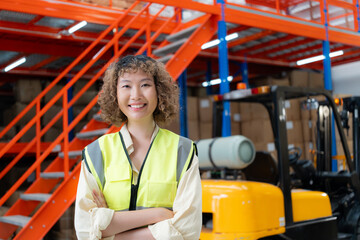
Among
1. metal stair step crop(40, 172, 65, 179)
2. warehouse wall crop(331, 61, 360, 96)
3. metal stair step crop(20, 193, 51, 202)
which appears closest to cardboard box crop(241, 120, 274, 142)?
warehouse wall crop(331, 61, 360, 96)

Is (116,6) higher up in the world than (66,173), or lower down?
higher up

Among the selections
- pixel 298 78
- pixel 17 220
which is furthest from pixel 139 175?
pixel 298 78

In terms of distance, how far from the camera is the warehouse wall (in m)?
13.4

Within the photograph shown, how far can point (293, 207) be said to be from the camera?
4312 millimetres

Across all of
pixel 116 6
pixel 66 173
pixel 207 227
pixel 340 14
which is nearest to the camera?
pixel 207 227

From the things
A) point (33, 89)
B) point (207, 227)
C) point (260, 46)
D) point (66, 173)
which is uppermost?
point (260, 46)

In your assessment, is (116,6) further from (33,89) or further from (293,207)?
(293,207)

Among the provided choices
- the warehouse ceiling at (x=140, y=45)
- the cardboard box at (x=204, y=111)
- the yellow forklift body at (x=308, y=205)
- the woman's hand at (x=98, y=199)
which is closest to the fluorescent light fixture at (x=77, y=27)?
the warehouse ceiling at (x=140, y=45)

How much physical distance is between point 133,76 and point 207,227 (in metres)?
2.73

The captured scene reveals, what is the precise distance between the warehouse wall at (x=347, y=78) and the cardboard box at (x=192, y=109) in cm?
500

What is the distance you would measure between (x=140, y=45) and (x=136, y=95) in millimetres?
8335

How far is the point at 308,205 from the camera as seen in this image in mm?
4434

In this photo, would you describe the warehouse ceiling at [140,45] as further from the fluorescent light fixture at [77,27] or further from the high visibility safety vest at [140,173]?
the high visibility safety vest at [140,173]

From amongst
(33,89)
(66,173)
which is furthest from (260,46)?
(66,173)
